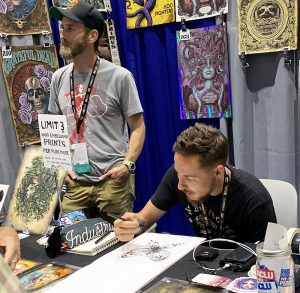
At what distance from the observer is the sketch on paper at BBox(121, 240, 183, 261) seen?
1.46m

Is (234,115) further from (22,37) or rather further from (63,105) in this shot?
(22,37)

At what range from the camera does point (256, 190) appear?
1631mm

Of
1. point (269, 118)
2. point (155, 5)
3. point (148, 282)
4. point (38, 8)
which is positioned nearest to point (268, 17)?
point (269, 118)

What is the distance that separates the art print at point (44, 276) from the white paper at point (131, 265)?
4cm

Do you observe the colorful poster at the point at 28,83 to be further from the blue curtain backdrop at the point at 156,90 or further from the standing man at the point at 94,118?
the standing man at the point at 94,118

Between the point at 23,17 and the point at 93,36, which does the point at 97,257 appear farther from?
the point at 23,17

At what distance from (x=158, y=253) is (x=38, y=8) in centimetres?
227

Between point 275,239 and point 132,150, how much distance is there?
132cm

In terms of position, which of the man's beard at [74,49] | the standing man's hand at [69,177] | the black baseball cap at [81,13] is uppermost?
the black baseball cap at [81,13]

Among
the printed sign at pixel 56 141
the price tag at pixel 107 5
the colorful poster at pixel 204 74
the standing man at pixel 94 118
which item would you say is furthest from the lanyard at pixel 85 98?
the price tag at pixel 107 5

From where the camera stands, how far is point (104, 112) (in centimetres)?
226

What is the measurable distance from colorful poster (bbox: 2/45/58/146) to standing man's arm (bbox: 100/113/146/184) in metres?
1.07

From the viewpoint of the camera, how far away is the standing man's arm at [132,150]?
2164mm

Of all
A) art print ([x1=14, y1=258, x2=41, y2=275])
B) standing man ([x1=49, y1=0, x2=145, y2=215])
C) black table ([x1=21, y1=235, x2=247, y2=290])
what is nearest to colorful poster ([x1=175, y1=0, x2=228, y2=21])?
standing man ([x1=49, y1=0, x2=145, y2=215])
